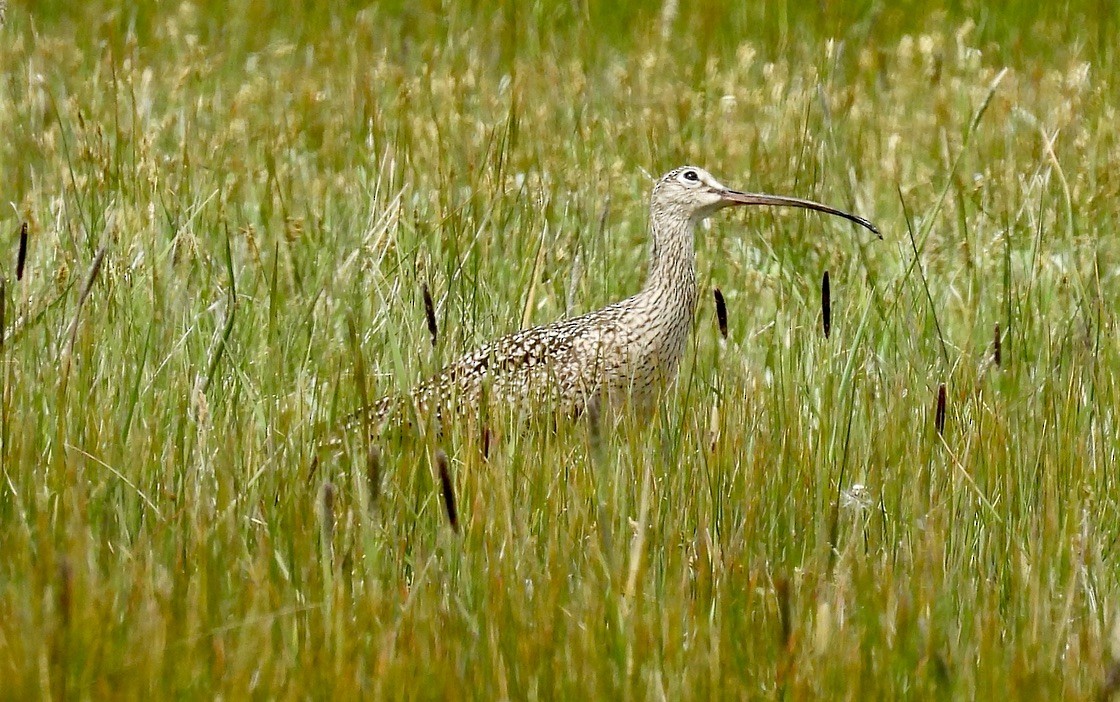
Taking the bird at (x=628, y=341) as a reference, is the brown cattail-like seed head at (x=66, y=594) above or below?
above

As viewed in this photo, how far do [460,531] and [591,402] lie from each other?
495 millimetres

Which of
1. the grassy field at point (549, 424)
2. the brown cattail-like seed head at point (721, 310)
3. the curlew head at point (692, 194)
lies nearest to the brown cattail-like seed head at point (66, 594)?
the grassy field at point (549, 424)

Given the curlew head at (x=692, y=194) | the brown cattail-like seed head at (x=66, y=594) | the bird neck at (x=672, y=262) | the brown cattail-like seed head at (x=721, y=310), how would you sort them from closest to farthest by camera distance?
the brown cattail-like seed head at (x=66, y=594)
the brown cattail-like seed head at (x=721, y=310)
the bird neck at (x=672, y=262)
the curlew head at (x=692, y=194)

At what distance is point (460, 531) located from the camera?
2.96 metres

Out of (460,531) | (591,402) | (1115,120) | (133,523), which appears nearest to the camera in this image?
(460,531)

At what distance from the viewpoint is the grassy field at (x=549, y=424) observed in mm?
2576

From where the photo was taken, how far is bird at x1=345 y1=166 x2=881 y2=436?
169 inches

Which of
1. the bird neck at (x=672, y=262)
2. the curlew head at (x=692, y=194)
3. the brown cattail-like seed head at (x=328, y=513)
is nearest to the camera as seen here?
the brown cattail-like seed head at (x=328, y=513)

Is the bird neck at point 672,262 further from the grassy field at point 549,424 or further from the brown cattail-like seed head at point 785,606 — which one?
the brown cattail-like seed head at point 785,606

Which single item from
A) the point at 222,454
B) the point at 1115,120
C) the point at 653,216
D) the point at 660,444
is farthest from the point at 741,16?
the point at 222,454

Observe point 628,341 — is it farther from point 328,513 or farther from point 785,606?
point 785,606

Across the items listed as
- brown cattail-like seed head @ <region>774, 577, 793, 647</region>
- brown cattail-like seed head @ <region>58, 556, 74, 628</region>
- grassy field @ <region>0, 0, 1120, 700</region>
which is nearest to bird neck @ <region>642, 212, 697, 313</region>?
grassy field @ <region>0, 0, 1120, 700</region>

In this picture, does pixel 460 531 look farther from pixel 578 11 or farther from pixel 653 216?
pixel 578 11

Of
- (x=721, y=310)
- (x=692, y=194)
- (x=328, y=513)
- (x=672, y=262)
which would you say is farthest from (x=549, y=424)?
(x=692, y=194)
